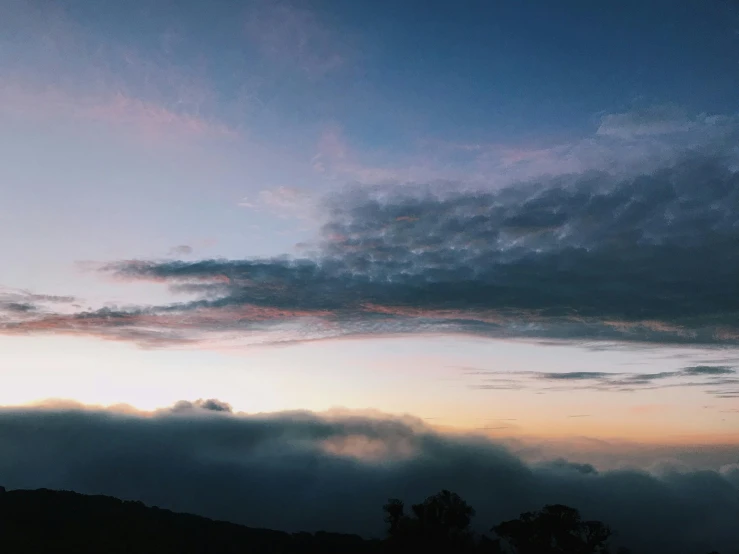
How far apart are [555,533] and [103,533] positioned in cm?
14378

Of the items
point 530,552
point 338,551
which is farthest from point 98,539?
point 530,552

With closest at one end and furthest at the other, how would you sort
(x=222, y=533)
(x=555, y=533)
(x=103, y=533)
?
(x=555, y=533) → (x=103, y=533) → (x=222, y=533)

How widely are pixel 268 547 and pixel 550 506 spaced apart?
141935mm

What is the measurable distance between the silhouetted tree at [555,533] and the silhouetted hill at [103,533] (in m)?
73.4

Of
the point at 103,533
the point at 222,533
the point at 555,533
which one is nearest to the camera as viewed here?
the point at 555,533

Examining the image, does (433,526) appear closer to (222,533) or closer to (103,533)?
(103,533)

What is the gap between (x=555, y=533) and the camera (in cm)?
7450

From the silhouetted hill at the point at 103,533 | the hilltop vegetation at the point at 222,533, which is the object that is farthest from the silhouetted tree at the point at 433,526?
the silhouetted hill at the point at 103,533

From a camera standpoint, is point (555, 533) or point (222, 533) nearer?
point (555, 533)

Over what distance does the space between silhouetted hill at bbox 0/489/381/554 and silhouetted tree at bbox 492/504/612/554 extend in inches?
2890

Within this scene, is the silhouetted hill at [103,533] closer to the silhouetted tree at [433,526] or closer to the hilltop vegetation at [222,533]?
the hilltop vegetation at [222,533]

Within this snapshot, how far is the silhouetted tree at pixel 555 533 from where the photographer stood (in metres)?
73.2

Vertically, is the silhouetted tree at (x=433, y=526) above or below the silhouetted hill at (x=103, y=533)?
above

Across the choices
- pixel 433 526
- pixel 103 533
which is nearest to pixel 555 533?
pixel 433 526
